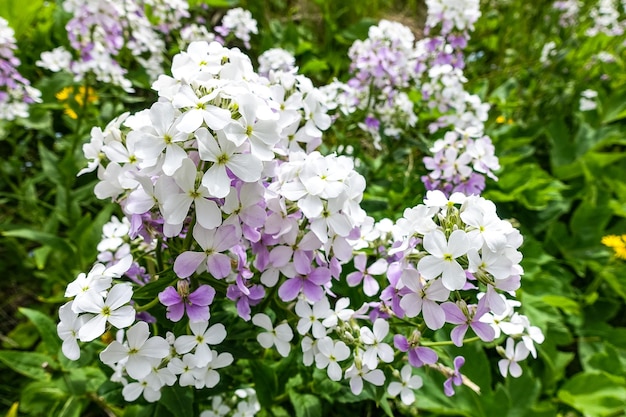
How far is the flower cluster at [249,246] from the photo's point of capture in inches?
→ 42.3

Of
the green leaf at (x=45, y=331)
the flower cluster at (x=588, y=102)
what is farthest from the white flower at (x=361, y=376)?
the flower cluster at (x=588, y=102)

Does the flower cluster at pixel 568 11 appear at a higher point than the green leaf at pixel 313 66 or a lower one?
higher

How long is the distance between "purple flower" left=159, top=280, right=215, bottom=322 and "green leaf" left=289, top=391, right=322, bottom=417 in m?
0.57

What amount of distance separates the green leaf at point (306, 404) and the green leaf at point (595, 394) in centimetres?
134

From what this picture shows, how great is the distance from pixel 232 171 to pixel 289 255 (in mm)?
279

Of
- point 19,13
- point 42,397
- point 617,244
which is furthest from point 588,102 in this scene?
point 19,13

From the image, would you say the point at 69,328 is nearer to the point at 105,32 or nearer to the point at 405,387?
the point at 405,387

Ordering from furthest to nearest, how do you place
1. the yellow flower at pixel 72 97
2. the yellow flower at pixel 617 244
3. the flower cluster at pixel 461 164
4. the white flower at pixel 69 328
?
the yellow flower at pixel 72 97
the yellow flower at pixel 617 244
the flower cluster at pixel 461 164
the white flower at pixel 69 328

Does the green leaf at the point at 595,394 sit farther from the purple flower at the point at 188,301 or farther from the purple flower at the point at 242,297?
the purple flower at the point at 188,301

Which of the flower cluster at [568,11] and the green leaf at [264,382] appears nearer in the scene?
the green leaf at [264,382]

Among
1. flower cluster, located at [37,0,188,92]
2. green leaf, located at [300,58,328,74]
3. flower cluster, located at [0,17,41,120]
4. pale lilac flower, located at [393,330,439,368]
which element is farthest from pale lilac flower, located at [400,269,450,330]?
green leaf, located at [300,58,328,74]

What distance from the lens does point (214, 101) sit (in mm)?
1099

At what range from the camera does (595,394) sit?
2340mm

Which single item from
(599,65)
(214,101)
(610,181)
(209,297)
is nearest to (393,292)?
(209,297)
